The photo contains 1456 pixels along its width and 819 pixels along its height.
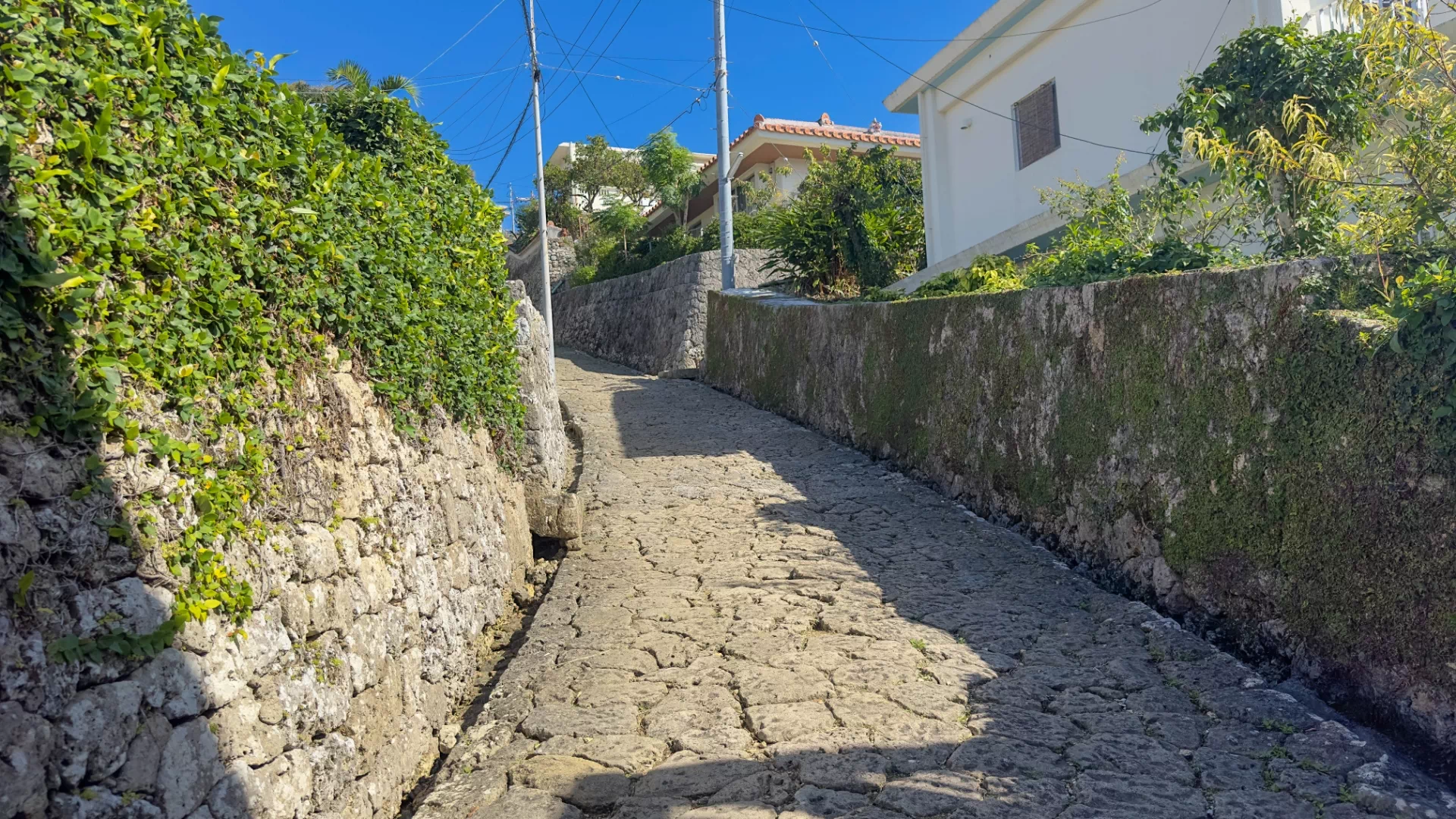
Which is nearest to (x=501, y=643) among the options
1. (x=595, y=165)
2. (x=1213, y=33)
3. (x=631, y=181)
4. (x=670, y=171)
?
(x=1213, y=33)

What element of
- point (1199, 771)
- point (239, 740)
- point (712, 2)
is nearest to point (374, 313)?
point (239, 740)

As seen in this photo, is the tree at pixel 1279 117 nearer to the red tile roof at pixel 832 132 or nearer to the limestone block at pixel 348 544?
the limestone block at pixel 348 544

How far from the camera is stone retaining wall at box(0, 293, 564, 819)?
2453 mm

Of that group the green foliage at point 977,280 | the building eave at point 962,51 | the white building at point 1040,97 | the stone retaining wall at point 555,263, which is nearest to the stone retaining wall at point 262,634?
the green foliage at point 977,280

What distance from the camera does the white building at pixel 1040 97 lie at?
36.9ft

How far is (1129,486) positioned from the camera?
642 centimetres

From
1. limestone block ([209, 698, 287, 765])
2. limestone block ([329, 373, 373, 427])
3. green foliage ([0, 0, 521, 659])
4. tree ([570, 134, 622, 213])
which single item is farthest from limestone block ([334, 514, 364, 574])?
tree ([570, 134, 622, 213])

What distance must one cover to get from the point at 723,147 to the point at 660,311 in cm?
470

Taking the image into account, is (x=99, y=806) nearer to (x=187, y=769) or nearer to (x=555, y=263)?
(x=187, y=769)

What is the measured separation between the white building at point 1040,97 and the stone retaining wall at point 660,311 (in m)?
4.10

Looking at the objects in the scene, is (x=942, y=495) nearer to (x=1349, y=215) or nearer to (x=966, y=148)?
(x=1349, y=215)

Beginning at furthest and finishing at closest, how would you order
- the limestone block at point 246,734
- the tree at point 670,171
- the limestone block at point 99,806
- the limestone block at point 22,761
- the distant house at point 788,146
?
the tree at point 670,171 < the distant house at point 788,146 < the limestone block at point 246,734 < the limestone block at point 99,806 < the limestone block at point 22,761

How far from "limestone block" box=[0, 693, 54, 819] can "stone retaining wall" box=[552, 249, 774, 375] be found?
16876mm

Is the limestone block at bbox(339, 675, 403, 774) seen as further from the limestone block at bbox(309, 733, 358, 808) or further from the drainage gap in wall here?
the drainage gap in wall
